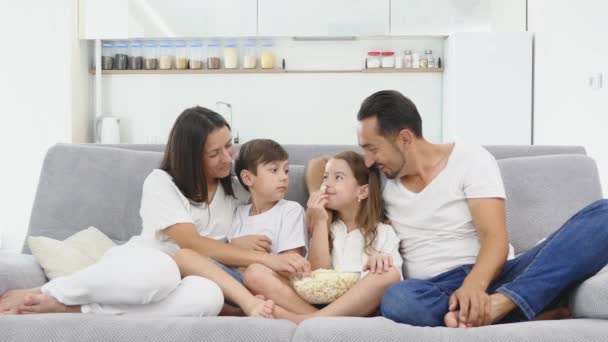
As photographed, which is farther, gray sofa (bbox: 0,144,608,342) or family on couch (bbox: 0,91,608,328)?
gray sofa (bbox: 0,144,608,342)

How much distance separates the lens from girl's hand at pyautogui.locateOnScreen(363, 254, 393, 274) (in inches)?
65.8

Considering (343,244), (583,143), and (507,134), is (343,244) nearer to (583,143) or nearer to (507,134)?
(583,143)

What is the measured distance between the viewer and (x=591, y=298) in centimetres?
142

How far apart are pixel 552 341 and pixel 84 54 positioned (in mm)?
4344

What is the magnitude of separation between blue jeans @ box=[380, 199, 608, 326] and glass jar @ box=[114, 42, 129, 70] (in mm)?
3952

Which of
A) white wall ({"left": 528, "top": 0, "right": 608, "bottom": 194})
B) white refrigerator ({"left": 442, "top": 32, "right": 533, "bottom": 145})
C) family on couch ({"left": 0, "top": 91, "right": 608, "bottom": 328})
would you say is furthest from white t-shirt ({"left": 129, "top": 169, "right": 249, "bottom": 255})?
white refrigerator ({"left": 442, "top": 32, "right": 533, "bottom": 145})

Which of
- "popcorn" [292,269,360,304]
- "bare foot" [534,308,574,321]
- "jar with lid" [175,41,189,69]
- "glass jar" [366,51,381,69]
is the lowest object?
"bare foot" [534,308,574,321]

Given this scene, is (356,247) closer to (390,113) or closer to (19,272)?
(390,113)

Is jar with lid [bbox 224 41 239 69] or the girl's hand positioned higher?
jar with lid [bbox 224 41 239 69]

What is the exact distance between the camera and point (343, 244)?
190cm

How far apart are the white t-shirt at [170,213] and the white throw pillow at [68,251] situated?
0.11m

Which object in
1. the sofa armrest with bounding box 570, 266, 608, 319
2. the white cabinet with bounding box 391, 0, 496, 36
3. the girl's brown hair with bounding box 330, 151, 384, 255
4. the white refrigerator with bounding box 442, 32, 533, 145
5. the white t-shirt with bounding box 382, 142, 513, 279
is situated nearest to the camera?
the sofa armrest with bounding box 570, 266, 608, 319

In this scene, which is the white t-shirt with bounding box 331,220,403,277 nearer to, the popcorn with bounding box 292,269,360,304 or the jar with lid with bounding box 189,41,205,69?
the popcorn with bounding box 292,269,360,304

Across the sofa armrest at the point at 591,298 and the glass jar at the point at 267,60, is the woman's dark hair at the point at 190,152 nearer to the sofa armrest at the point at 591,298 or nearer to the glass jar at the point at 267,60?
the sofa armrest at the point at 591,298
